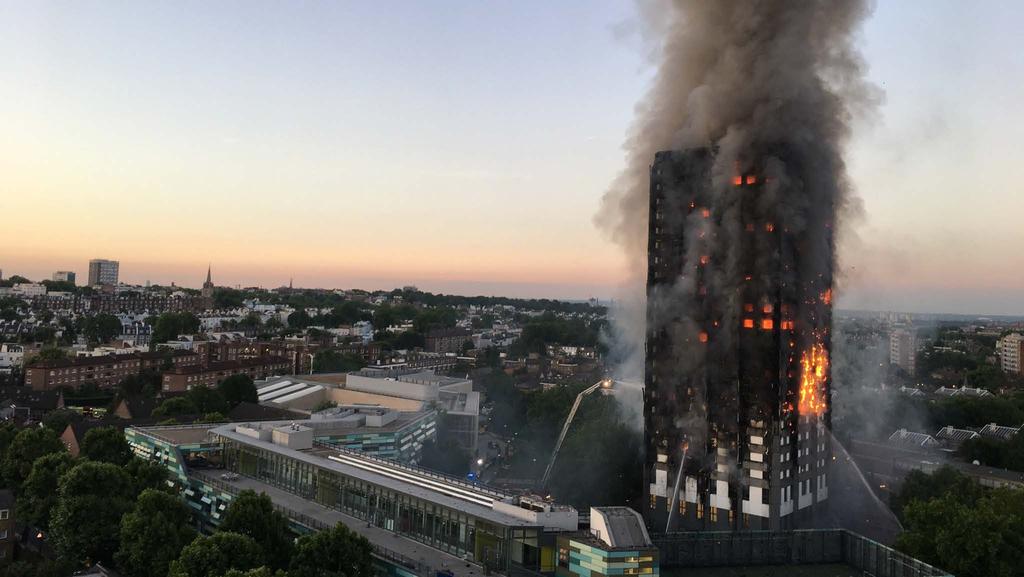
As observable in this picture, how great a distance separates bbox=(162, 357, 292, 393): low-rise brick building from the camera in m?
85.5

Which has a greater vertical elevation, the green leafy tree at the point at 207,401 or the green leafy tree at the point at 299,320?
the green leafy tree at the point at 299,320

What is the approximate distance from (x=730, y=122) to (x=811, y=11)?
7.50 meters

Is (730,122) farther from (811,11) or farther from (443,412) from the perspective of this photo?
(443,412)

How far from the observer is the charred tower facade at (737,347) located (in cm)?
4169

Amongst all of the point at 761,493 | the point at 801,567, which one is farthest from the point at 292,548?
the point at 761,493

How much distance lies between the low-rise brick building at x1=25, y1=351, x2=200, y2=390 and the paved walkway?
57604 mm

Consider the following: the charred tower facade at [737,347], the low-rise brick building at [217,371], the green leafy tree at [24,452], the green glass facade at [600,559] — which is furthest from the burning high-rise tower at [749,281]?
the low-rise brick building at [217,371]

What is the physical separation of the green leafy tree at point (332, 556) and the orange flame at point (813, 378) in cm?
2743

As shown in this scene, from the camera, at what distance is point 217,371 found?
91062mm

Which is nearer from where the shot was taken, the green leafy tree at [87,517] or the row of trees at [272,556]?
the row of trees at [272,556]

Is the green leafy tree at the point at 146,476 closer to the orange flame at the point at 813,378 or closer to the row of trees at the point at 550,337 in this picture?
the orange flame at the point at 813,378

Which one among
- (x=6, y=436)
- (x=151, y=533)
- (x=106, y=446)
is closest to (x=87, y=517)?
(x=151, y=533)

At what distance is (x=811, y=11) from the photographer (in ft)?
144

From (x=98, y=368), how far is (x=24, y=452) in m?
53.9
